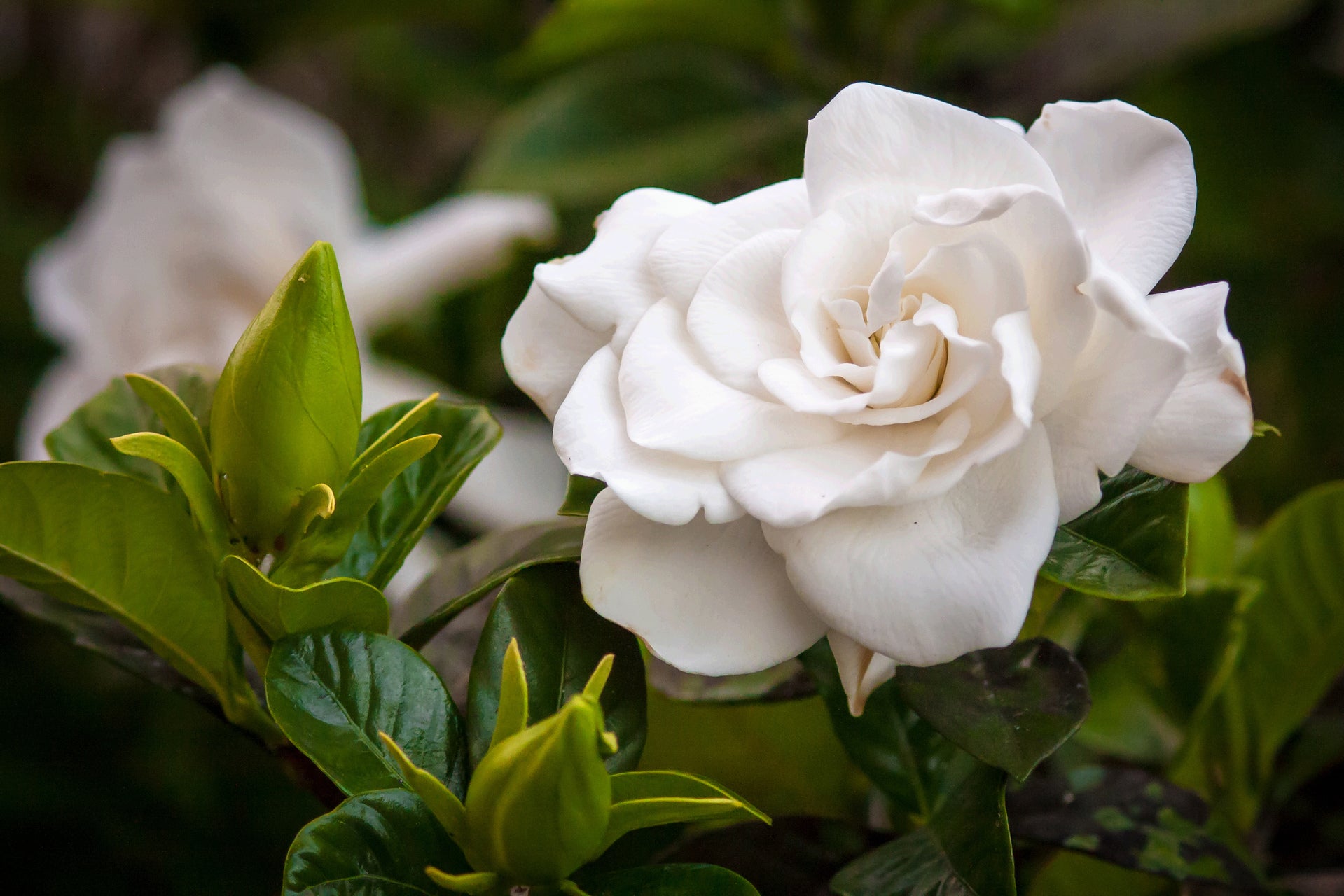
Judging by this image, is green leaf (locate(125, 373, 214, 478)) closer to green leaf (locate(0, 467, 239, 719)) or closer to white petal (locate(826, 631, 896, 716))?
green leaf (locate(0, 467, 239, 719))

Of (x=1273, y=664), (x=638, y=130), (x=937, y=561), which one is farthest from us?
(x=638, y=130)

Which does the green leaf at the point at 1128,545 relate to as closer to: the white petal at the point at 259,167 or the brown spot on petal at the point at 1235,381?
the brown spot on petal at the point at 1235,381

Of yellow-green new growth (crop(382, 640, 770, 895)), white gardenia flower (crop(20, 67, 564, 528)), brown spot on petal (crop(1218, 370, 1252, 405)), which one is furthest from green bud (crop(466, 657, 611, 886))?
white gardenia flower (crop(20, 67, 564, 528))

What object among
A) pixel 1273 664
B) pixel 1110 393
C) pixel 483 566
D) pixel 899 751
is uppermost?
pixel 1110 393

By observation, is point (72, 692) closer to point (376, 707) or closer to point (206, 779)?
point (206, 779)

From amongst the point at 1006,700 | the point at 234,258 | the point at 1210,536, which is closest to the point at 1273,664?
the point at 1210,536

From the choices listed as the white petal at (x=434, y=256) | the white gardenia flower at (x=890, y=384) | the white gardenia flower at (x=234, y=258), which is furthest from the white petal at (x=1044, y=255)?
the white petal at (x=434, y=256)

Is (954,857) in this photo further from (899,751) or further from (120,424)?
(120,424)
